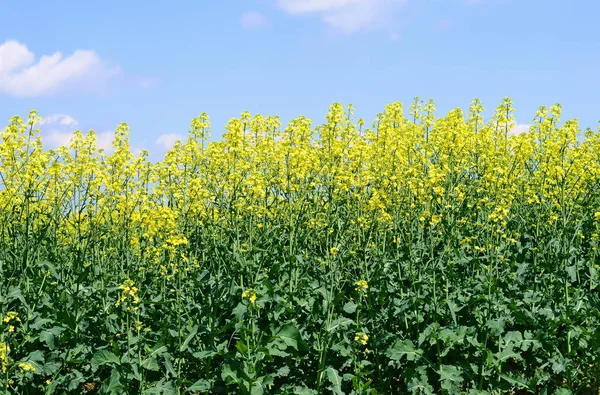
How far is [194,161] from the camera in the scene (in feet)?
26.6

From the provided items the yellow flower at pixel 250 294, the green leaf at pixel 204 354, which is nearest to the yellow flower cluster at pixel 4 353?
the green leaf at pixel 204 354

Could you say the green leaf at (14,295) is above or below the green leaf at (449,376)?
above

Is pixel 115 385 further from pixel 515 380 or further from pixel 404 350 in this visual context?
pixel 515 380

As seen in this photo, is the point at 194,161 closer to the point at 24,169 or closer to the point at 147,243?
the point at 147,243

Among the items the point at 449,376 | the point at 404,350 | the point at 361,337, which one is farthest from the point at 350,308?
the point at 449,376

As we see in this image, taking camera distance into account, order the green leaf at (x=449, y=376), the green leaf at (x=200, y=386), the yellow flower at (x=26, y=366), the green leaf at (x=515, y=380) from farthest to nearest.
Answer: the green leaf at (x=515, y=380), the green leaf at (x=449, y=376), the green leaf at (x=200, y=386), the yellow flower at (x=26, y=366)

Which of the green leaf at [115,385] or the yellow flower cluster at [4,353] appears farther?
the green leaf at [115,385]

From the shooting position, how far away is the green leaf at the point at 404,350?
6.09m

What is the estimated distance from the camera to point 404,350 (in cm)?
618

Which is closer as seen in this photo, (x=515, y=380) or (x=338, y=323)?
(x=338, y=323)

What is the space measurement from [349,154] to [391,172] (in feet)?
3.16

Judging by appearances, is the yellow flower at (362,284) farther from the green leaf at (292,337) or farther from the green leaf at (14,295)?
the green leaf at (14,295)

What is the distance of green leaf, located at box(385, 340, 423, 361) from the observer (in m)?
6.09

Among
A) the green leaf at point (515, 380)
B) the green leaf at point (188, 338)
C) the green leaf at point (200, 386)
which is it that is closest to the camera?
the green leaf at point (188, 338)
